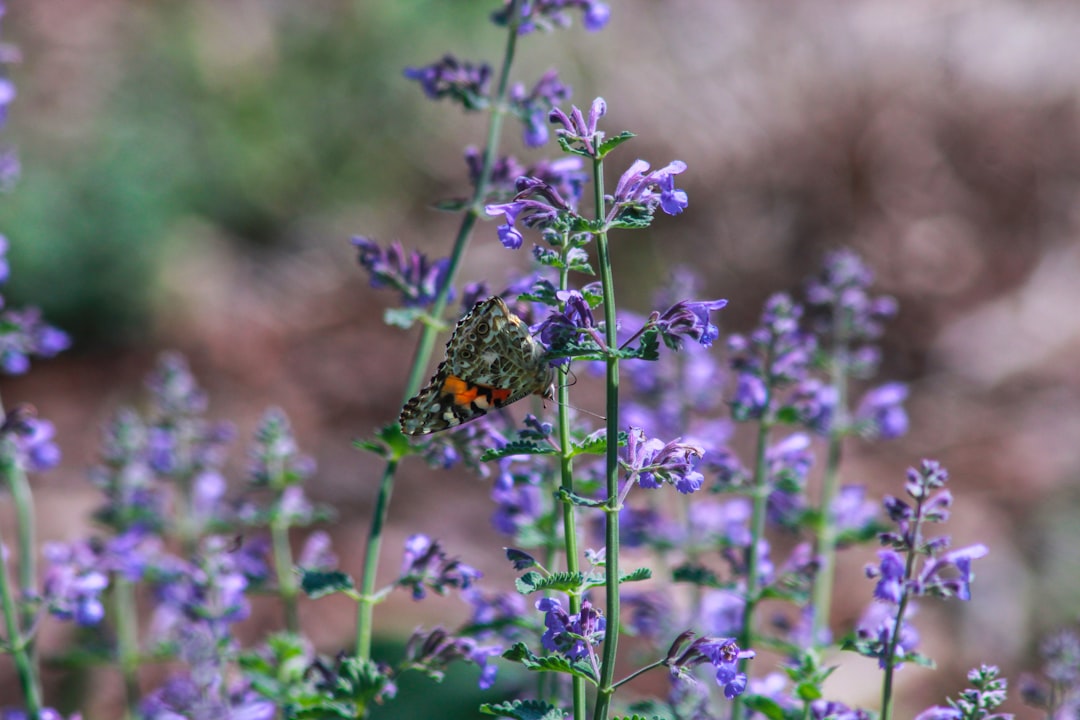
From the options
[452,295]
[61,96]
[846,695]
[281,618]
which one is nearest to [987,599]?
[846,695]

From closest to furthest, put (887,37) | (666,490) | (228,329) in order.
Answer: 1. (666,490)
2. (228,329)
3. (887,37)

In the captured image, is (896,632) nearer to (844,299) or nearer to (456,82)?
(844,299)

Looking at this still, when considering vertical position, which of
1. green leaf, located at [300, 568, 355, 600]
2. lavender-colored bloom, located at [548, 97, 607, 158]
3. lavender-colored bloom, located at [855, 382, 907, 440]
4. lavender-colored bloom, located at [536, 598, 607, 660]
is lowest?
lavender-colored bloom, located at [536, 598, 607, 660]

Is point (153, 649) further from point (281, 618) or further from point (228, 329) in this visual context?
point (228, 329)

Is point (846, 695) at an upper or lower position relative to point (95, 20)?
lower

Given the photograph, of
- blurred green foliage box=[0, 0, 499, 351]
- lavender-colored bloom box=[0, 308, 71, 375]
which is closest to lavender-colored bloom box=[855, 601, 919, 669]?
lavender-colored bloom box=[0, 308, 71, 375]

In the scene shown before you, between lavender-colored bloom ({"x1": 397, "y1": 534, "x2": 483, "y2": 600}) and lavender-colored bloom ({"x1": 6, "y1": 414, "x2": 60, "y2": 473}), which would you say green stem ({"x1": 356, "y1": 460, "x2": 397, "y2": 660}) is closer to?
lavender-colored bloom ({"x1": 397, "y1": 534, "x2": 483, "y2": 600})

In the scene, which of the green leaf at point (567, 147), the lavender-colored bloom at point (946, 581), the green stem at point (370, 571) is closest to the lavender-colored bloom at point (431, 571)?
the green stem at point (370, 571)

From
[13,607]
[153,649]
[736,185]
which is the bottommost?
[13,607]

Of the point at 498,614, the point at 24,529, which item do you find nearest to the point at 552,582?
the point at 498,614
